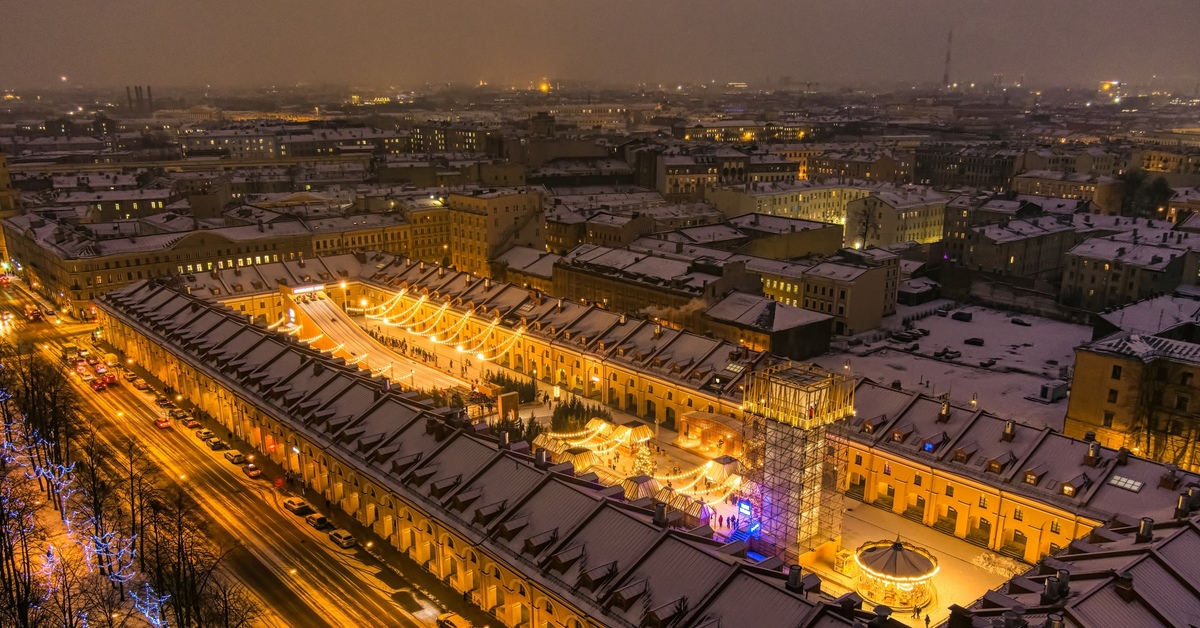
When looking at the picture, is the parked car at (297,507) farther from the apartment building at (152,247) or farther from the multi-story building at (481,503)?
the apartment building at (152,247)

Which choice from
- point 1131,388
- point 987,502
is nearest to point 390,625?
point 987,502

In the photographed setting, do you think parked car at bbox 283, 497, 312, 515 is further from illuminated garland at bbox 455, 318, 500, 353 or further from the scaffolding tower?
illuminated garland at bbox 455, 318, 500, 353

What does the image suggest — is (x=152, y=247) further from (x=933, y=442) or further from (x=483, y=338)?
(x=933, y=442)

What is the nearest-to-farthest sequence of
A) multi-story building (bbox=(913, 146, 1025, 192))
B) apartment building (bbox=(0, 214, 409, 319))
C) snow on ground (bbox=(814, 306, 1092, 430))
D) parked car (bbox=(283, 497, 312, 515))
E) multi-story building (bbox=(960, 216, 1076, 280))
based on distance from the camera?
parked car (bbox=(283, 497, 312, 515)) → snow on ground (bbox=(814, 306, 1092, 430)) → apartment building (bbox=(0, 214, 409, 319)) → multi-story building (bbox=(960, 216, 1076, 280)) → multi-story building (bbox=(913, 146, 1025, 192))

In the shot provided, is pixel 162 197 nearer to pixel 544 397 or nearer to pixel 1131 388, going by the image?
pixel 544 397

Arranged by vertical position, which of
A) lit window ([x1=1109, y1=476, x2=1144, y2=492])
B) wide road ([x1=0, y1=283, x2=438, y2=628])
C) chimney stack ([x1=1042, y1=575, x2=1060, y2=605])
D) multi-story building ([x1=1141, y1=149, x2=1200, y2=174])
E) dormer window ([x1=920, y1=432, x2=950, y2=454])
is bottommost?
wide road ([x1=0, y1=283, x2=438, y2=628])

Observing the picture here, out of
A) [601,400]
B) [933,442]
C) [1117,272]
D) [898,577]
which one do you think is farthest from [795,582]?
[1117,272]

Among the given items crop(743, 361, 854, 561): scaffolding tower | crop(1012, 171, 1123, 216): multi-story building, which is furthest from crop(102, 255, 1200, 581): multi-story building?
crop(1012, 171, 1123, 216): multi-story building

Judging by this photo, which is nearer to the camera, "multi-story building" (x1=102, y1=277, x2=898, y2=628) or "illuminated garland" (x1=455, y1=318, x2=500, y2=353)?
"multi-story building" (x1=102, y1=277, x2=898, y2=628)
